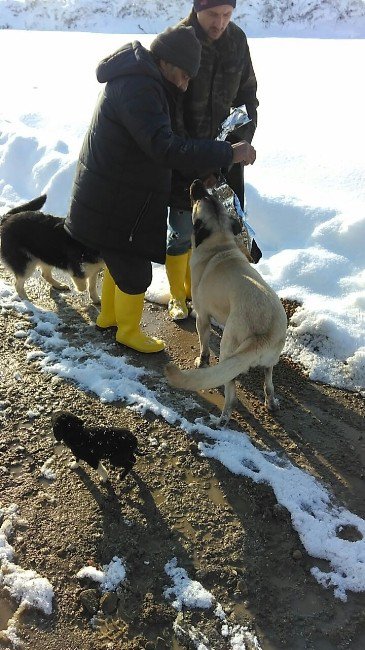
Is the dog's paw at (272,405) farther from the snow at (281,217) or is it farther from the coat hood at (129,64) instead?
the coat hood at (129,64)

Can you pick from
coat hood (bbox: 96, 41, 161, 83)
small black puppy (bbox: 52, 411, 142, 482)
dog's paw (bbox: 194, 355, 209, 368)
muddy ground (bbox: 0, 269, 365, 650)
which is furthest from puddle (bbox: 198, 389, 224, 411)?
coat hood (bbox: 96, 41, 161, 83)

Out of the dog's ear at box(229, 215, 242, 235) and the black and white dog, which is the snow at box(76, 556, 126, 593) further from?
the black and white dog

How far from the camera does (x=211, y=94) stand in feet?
12.0

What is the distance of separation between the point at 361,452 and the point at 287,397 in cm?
66

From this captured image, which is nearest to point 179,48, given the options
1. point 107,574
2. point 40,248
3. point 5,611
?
point 40,248

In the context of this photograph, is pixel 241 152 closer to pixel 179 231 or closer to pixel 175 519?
pixel 179 231

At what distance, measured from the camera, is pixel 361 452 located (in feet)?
10.8

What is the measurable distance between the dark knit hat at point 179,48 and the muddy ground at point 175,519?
2119 millimetres

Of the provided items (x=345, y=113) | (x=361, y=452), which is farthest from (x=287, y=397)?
(x=345, y=113)

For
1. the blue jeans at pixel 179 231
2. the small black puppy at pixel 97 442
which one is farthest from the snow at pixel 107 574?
the blue jeans at pixel 179 231

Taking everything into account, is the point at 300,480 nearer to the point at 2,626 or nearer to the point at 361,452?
the point at 361,452

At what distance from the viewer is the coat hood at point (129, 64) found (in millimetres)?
2869

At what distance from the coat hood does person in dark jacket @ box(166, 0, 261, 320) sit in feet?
2.19

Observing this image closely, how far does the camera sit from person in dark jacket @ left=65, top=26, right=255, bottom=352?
2.90 metres
